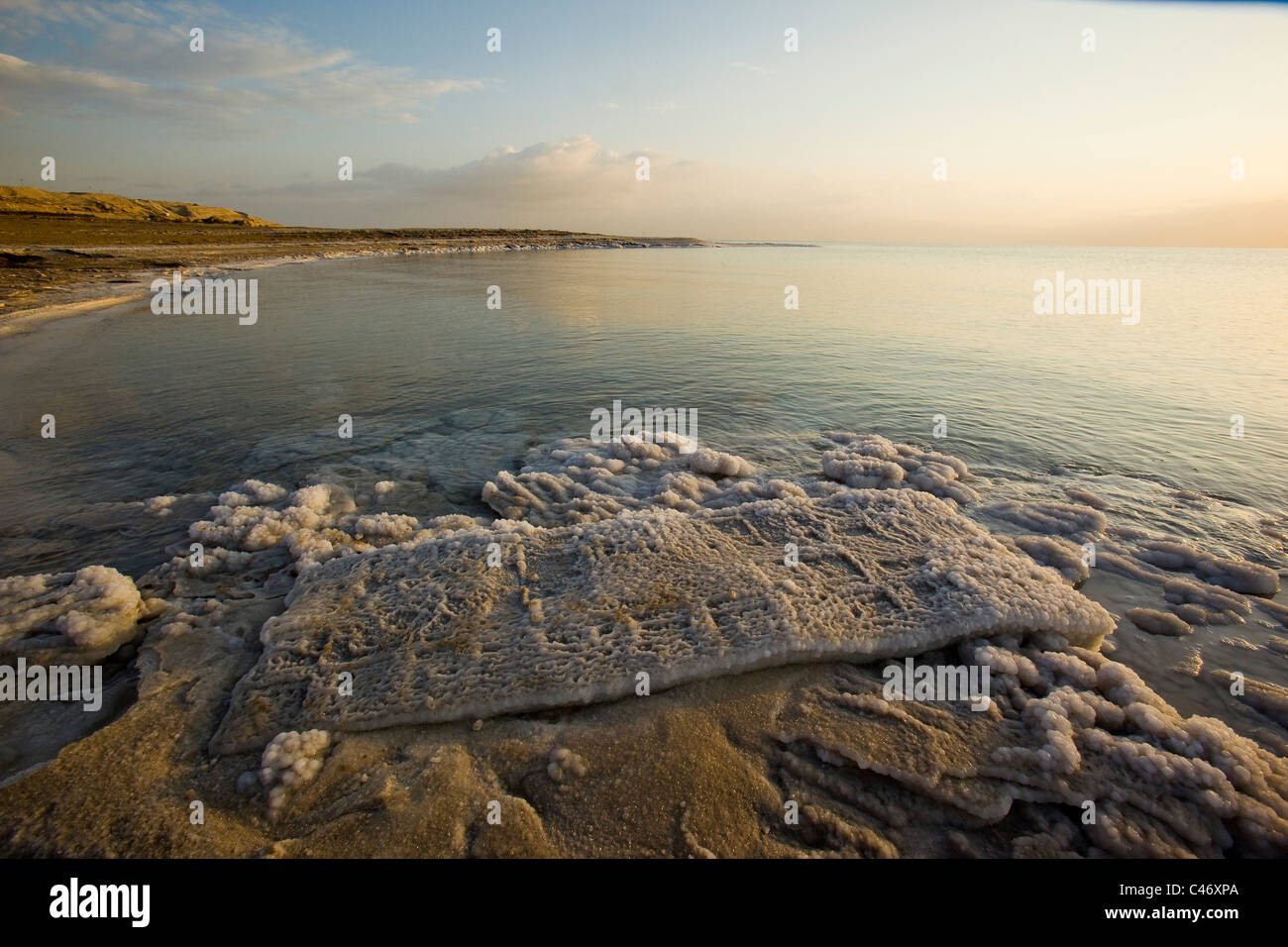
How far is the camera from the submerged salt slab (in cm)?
418

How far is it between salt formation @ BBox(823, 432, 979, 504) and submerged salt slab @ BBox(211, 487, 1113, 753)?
5.99 feet

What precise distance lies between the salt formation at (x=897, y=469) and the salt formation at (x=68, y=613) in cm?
833

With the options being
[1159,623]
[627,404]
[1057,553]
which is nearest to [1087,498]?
[1057,553]

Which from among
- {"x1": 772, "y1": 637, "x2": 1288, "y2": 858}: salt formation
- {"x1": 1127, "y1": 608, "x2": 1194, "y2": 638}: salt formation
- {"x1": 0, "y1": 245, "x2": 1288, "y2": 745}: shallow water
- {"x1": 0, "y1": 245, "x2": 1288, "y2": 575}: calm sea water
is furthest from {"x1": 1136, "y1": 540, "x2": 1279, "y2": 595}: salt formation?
{"x1": 772, "y1": 637, "x2": 1288, "y2": 858}: salt formation

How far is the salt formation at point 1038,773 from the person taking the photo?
10.9 feet

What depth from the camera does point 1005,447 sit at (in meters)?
10.1

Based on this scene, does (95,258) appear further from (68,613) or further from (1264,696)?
(1264,696)

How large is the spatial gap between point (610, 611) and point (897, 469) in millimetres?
5442

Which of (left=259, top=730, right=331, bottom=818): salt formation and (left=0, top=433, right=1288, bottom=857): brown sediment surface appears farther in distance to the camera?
(left=259, top=730, right=331, bottom=818): salt formation
